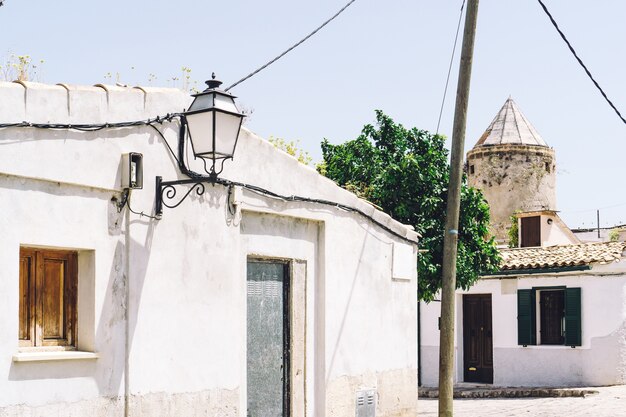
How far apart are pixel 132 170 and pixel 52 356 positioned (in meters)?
1.76

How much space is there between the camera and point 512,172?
128 feet

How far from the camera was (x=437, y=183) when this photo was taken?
57.8 feet

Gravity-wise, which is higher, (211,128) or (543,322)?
(211,128)

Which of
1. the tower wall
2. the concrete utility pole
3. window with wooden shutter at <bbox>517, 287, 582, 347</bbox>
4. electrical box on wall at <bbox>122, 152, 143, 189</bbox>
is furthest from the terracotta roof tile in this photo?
electrical box on wall at <bbox>122, 152, 143, 189</bbox>

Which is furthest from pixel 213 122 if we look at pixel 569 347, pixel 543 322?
pixel 543 322

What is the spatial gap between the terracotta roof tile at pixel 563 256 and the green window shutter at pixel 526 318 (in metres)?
0.72

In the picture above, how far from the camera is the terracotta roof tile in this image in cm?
2100

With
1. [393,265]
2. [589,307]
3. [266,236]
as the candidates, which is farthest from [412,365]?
[589,307]

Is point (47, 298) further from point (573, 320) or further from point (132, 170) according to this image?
point (573, 320)

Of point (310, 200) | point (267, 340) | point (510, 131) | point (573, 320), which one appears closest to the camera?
point (267, 340)

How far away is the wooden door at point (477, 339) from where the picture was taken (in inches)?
920

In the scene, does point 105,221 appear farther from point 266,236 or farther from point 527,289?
point 527,289

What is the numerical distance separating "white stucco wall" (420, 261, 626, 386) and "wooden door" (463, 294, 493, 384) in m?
0.44

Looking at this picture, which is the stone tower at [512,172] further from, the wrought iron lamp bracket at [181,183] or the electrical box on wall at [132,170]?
the electrical box on wall at [132,170]
